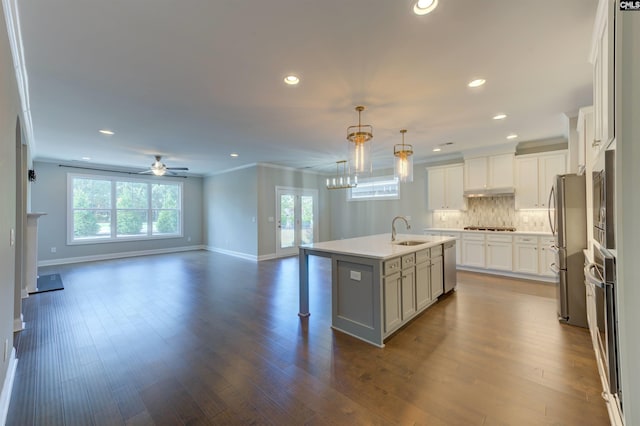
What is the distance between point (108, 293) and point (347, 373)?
4.31 metres

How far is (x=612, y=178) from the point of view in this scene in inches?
56.4

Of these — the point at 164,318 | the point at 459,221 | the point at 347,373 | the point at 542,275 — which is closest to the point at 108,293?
the point at 164,318

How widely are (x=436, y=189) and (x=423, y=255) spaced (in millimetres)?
3492

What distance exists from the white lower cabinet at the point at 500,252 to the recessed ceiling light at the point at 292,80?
4893mm

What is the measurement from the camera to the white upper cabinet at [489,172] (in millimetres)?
5422

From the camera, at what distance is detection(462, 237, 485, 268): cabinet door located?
5.55 meters

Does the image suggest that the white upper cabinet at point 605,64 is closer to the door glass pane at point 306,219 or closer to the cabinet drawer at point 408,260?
the cabinet drawer at point 408,260

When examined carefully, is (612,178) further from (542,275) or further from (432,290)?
(542,275)

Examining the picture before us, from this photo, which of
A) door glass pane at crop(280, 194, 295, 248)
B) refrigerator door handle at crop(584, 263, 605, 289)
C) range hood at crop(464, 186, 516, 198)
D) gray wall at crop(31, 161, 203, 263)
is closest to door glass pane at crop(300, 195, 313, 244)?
door glass pane at crop(280, 194, 295, 248)

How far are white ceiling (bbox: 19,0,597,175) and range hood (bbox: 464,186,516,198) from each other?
49.4 inches

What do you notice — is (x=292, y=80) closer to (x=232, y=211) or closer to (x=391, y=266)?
(x=391, y=266)

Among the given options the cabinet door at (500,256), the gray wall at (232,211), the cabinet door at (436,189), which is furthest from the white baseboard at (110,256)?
the cabinet door at (500,256)

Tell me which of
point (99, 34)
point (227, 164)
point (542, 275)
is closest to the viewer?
point (99, 34)

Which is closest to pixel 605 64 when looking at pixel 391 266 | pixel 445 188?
pixel 391 266
